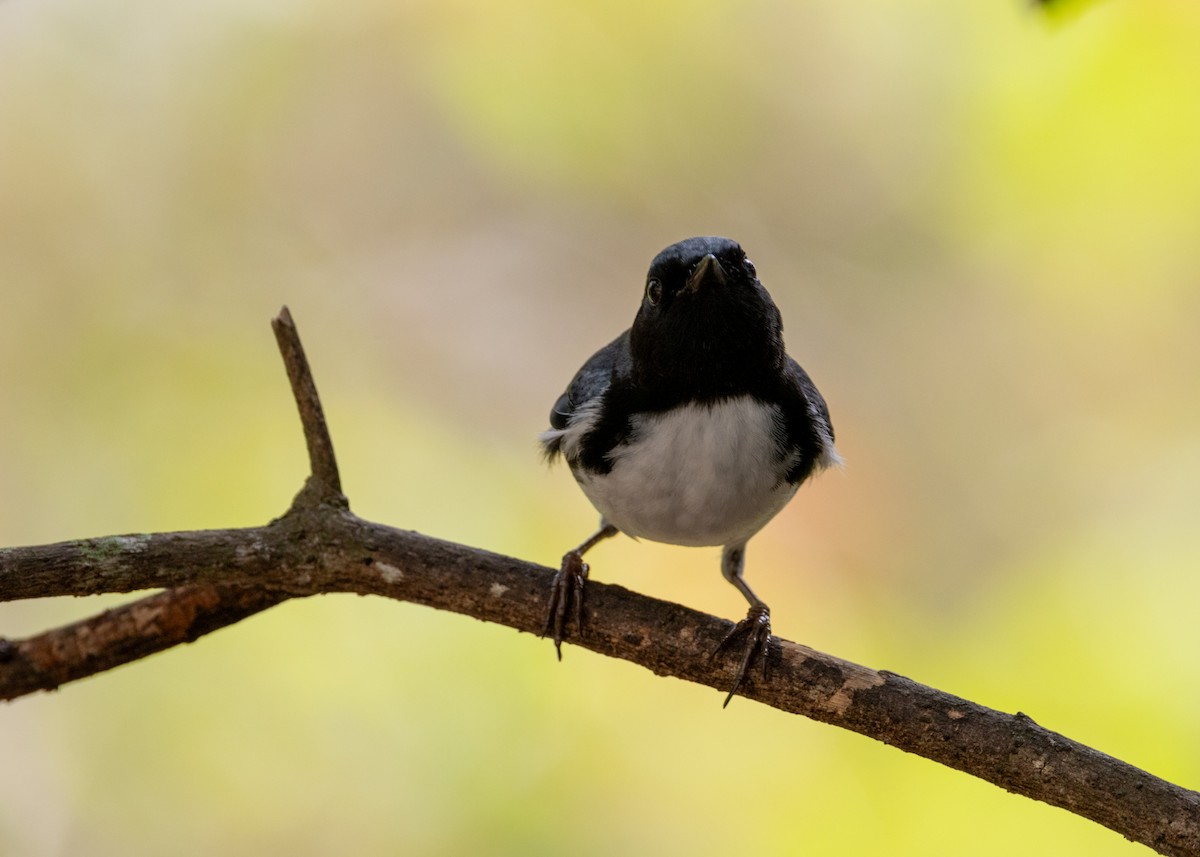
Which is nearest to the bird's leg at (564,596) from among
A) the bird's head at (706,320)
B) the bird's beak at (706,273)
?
the bird's head at (706,320)

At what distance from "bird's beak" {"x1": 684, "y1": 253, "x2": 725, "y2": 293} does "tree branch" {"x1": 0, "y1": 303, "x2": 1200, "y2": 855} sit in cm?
84

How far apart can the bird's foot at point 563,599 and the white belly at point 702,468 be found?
0.24 metres

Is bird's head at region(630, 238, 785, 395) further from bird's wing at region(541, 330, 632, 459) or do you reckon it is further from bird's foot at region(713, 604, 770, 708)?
bird's foot at region(713, 604, 770, 708)

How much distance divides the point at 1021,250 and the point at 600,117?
194 cm

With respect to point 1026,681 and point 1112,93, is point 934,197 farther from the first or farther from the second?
point 1026,681

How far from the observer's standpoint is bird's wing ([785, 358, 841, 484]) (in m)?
3.21

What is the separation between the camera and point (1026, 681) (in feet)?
14.3

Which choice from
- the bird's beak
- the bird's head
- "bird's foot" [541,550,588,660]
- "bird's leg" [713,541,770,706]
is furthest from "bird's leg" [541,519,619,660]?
the bird's beak

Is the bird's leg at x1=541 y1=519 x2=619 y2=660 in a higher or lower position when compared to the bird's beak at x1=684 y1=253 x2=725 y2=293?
lower

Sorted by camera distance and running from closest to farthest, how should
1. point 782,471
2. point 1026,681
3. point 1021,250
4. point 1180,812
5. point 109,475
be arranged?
point 1180,812 → point 782,471 → point 1026,681 → point 109,475 → point 1021,250

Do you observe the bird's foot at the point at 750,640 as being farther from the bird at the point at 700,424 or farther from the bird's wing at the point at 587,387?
the bird's wing at the point at 587,387

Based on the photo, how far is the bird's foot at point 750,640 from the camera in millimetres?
2926

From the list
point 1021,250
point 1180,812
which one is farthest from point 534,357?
point 1180,812

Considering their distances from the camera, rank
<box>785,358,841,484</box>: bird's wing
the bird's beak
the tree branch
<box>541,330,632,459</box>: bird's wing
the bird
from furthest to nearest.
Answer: <box>541,330,632,459</box>: bird's wing < <box>785,358,841,484</box>: bird's wing < the bird < the bird's beak < the tree branch
